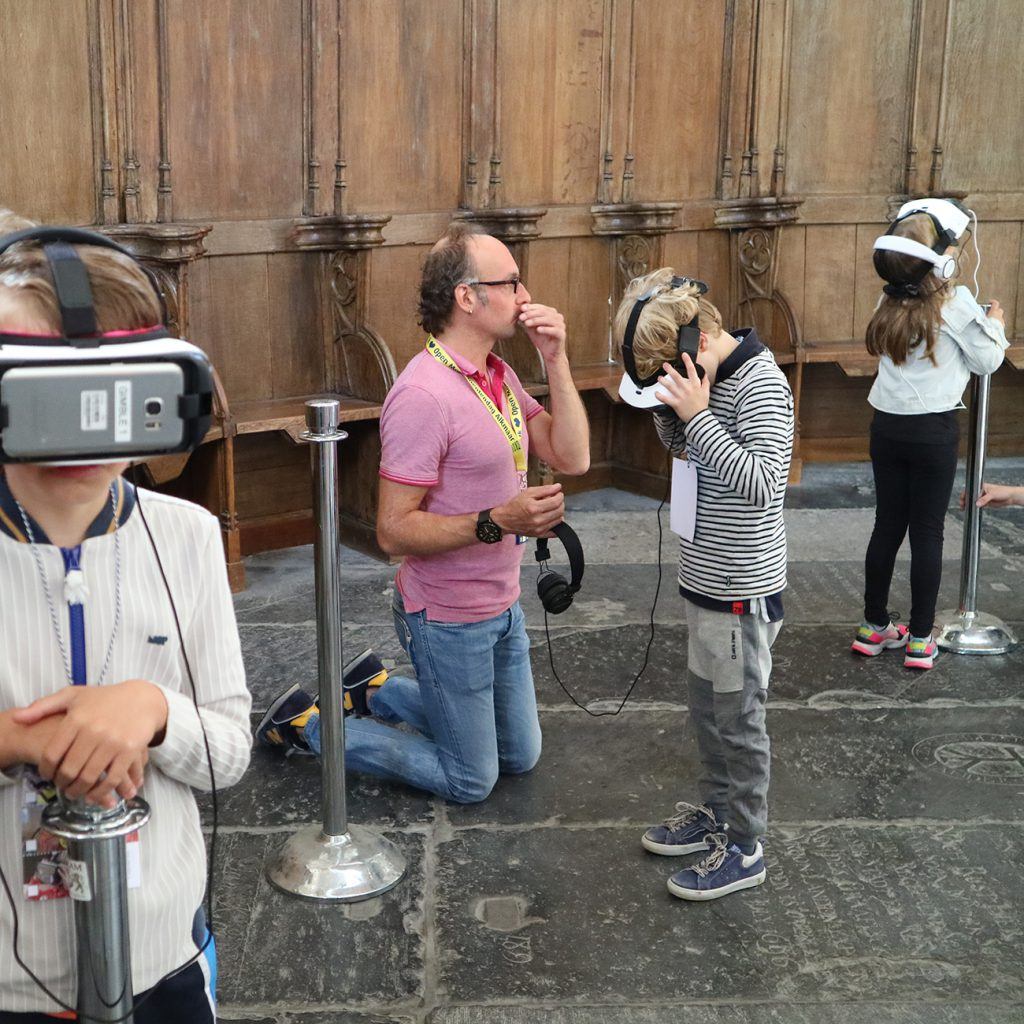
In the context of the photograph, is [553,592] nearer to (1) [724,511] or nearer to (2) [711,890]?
(1) [724,511]

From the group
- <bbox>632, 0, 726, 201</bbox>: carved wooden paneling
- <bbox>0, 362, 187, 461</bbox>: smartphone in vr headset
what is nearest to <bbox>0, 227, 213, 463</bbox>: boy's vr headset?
<bbox>0, 362, 187, 461</bbox>: smartphone in vr headset

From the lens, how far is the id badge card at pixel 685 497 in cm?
323

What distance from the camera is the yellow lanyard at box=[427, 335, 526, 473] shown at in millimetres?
3615

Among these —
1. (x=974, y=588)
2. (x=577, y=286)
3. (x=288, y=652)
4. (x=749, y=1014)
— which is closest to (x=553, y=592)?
(x=749, y=1014)

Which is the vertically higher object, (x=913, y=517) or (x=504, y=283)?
(x=504, y=283)

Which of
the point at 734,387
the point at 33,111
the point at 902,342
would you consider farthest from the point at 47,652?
the point at 33,111

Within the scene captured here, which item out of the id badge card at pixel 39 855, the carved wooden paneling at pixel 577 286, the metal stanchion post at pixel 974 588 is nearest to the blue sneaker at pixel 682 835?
the metal stanchion post at pixel 974 588

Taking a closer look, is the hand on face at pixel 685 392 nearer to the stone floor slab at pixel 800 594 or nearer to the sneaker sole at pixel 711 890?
the sneaker sole at pixel 711 890

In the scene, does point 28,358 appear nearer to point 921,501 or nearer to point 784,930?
point 784,930

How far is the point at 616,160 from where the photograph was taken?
7145 mm

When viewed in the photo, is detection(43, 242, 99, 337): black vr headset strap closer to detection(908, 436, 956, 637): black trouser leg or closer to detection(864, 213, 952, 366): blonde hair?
detection(864, 213, 952, 366): blonde hair

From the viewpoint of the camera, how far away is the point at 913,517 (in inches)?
190

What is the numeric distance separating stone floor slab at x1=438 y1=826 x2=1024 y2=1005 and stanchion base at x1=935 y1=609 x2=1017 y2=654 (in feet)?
4.67

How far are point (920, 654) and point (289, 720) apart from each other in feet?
7.25
